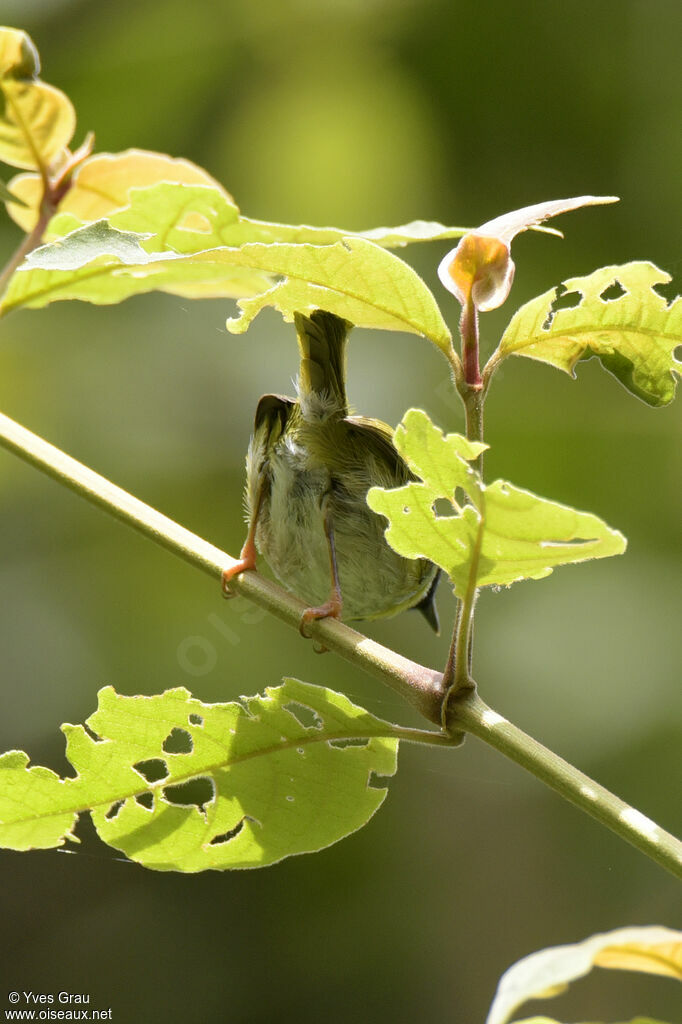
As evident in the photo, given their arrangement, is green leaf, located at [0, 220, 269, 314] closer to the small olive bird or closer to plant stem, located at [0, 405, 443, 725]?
plant stem, located at [0, 405, 443, 725]

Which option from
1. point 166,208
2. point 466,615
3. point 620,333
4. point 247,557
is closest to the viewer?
point 466,615

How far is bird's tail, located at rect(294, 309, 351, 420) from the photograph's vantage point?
194 centimetres

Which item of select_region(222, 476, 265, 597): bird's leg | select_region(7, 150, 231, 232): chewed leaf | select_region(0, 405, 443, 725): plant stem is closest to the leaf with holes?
select_region(7, 150, 231, 232): chewed leaf

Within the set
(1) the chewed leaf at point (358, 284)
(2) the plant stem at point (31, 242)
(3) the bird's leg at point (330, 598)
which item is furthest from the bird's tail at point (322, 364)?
(1) the chewed leaf at point (358, 284)

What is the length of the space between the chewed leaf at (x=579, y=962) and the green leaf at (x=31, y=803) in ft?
2.49

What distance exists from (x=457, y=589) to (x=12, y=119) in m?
1.05

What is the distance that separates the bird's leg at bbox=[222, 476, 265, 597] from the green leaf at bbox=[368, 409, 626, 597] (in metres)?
0.29

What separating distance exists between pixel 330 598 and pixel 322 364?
0.45 metres

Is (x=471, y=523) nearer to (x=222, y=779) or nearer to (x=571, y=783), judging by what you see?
(x=571, y=783)

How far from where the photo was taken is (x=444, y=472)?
1.07 meters

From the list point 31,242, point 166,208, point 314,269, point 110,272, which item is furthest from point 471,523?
point 31,242

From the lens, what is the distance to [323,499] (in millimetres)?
2533

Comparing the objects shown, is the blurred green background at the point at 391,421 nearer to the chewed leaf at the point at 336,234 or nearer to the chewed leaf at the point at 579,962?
the chewed leaf at the point at 336,234

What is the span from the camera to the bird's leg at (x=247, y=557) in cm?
135
